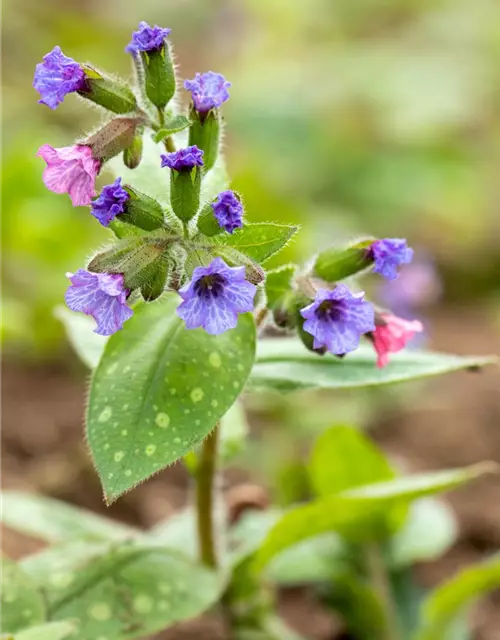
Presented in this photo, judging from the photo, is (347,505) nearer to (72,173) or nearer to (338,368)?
(338,368)

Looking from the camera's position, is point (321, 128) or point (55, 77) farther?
point (321, 128)

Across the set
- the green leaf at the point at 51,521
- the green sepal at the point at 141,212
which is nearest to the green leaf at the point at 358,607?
the green leaf at the point at 51,521

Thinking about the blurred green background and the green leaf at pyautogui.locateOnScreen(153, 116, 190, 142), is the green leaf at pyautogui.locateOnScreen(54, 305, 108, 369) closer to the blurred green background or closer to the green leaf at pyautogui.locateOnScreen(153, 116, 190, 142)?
the green leaf at pyautogui.locateOnScreen(153, 116, 190, 142)

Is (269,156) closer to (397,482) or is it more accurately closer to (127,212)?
(397,482)

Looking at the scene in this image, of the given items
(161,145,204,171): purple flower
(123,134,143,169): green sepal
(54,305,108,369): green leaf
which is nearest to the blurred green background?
(54,305,108,369): green leaf

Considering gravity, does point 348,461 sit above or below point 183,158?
below

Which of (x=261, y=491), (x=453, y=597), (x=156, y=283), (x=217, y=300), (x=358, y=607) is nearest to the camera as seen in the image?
(x=217, y=300)

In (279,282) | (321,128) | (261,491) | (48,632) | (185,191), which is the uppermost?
(185,191)

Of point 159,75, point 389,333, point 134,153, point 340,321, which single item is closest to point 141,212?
point 134,153
